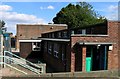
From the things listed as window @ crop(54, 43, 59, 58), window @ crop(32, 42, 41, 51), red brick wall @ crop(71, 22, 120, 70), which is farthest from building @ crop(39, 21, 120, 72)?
window @ crop(32, 42, 41, 51)

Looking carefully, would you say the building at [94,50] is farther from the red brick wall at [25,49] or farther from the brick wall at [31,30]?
the brick wall at [31,30]

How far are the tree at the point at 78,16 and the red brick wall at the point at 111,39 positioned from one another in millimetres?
38585

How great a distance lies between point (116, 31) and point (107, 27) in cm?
78

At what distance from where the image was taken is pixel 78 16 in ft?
204

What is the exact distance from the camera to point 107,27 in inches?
762

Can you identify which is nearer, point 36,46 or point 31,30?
point 36,46

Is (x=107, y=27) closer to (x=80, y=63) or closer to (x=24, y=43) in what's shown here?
(x=80, y=63)

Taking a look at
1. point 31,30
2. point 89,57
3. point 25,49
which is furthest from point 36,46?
point 89,57

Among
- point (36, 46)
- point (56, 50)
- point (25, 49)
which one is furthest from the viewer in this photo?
point (36, 46)

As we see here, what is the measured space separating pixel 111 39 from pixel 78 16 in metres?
43.2

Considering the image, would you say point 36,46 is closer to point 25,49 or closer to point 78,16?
point 25,49

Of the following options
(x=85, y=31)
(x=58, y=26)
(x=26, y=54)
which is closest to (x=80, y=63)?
(x=85, y=31)

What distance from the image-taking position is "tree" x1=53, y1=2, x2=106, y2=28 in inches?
2415

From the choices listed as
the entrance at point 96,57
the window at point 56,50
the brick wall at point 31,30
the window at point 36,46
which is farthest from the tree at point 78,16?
the entrance at point 96,57
